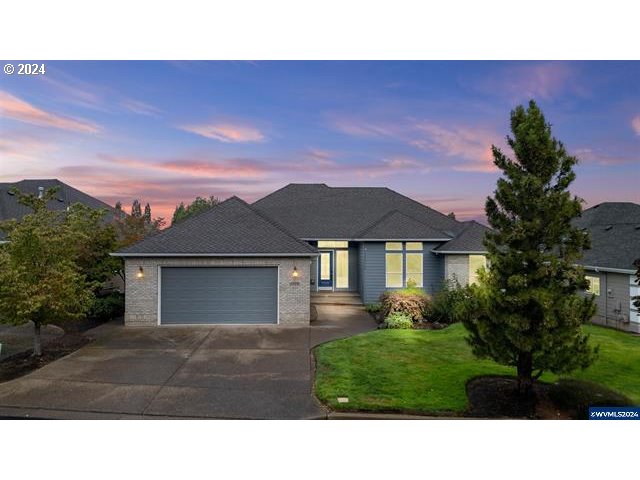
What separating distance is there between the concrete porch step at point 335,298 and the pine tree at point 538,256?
10.8 m

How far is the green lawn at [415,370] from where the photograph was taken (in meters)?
6.49

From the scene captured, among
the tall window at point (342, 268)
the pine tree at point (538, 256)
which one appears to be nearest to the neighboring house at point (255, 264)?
the tall window at point (342, 268)

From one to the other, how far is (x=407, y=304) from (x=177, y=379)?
8516 millimetres

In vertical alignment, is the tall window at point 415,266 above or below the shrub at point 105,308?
above

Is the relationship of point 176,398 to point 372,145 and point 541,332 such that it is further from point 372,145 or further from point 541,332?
point 372,145

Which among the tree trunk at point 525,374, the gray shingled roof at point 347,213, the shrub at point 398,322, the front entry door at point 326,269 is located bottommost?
the shrub at point 398,322

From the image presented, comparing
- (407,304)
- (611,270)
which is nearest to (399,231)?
(407,304)

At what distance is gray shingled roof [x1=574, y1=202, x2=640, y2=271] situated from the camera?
45.9 feet

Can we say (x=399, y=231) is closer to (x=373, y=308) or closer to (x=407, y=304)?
(x=373, y=308)

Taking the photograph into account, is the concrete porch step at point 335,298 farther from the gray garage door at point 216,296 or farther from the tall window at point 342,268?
the gray garage door at point 216,296

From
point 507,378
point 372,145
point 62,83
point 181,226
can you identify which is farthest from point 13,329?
point 507,378

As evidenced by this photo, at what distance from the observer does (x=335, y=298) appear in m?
17.3

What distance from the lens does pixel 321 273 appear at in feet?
62.1
